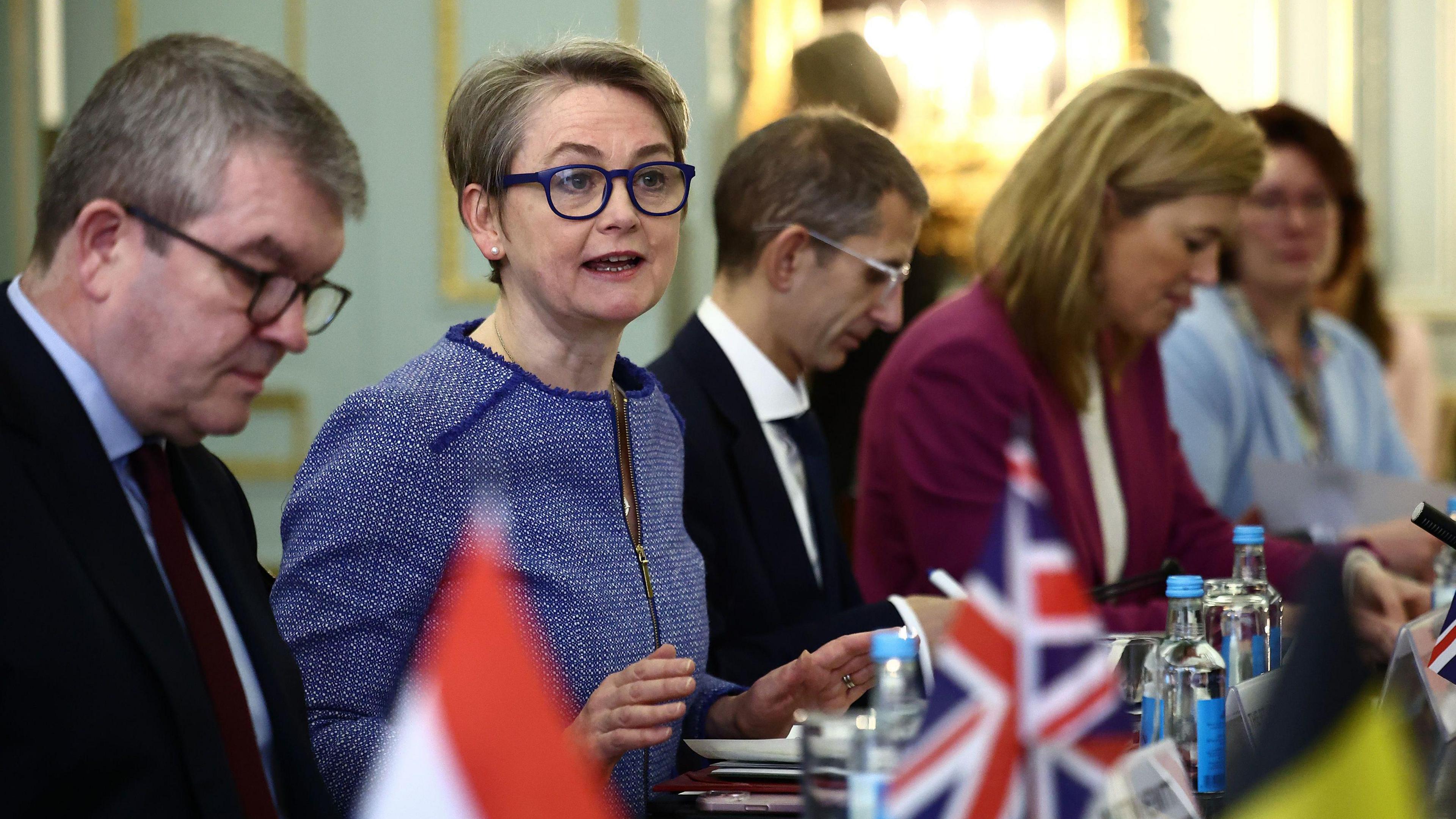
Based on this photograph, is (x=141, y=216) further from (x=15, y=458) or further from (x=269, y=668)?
(x=269, y=668)

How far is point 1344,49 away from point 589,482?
4581 millimetres

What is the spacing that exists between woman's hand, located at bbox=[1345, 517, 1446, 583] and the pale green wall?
2674 millimetres

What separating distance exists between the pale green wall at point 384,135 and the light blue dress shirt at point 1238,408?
6.24 feet

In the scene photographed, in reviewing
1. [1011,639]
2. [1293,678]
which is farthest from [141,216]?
[1293,678]

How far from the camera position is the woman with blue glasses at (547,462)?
148 cm

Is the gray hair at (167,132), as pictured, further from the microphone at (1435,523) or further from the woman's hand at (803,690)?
the microphone at (1435,523)

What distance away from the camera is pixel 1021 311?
2.45 m

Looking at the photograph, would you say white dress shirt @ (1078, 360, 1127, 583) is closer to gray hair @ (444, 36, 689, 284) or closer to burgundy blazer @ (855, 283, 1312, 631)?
burgundy blazer @ (855, 283, 1312, 631)

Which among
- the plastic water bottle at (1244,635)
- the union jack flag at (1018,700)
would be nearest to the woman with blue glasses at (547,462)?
the plastic water bottle at (1244,635)

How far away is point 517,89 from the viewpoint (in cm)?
168

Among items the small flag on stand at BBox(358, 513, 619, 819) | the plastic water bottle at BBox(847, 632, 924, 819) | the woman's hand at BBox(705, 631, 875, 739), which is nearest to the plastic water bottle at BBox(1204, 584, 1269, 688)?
the woman's hand at BBox(705, 631, 875, 739)

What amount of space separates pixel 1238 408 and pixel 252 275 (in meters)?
2.49

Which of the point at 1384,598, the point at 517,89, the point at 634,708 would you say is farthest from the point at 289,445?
the point at 634,708

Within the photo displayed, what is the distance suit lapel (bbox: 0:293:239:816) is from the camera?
3.52 feet
